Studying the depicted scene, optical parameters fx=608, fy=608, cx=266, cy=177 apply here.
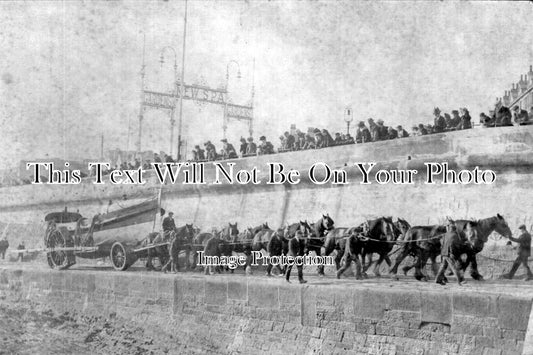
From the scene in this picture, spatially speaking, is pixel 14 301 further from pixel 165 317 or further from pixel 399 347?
pixel 399 347

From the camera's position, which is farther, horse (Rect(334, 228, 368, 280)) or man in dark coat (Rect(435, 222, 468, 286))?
horse (Rect(334, 228, 368, 280))

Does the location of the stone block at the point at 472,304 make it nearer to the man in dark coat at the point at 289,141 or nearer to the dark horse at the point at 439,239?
the dark horse at the point at 439,239

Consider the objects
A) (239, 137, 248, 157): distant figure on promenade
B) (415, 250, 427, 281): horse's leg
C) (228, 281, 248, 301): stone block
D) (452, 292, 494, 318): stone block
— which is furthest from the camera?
(239, 137, 248, 157): distant figure on promenade

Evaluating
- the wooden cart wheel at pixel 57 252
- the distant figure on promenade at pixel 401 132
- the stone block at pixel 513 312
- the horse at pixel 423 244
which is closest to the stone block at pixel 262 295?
the horse at pixel 423 244

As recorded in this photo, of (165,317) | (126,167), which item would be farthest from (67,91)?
(165,317)

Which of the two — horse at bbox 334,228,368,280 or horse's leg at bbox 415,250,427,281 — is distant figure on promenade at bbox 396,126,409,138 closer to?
horse at bbox 334,228,368,280

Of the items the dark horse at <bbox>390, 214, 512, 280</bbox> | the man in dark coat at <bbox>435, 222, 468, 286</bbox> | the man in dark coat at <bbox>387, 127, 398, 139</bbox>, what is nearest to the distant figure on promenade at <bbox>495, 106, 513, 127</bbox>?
the man in dark coat at <bbox>387, 127, 398, 139</bbox>

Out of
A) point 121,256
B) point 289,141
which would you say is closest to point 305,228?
point 289,141

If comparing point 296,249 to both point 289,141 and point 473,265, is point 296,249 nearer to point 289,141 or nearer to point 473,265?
point 473,265
